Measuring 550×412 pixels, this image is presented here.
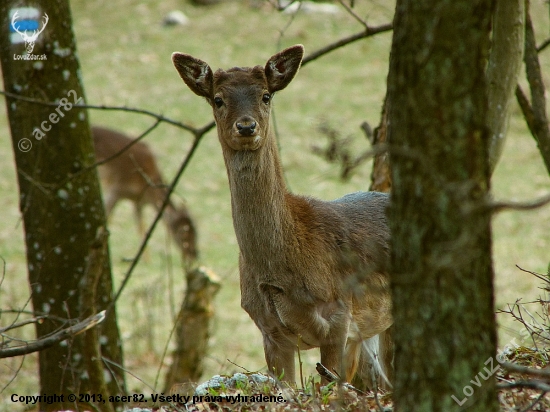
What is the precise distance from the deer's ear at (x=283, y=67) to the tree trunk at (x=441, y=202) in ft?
9.71

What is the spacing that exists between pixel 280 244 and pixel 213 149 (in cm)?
1382

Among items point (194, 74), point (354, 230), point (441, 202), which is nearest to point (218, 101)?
point (194, 74)

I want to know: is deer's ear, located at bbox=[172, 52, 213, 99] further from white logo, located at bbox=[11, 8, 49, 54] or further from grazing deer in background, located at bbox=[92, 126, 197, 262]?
grazing deer in background, located at bbox=[92, 126, 197, 262]

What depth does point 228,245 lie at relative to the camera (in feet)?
49.7

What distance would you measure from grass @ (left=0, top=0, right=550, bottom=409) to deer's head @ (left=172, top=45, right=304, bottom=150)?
9.19 ft

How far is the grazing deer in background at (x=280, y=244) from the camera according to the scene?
203 inches

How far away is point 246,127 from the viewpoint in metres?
5.13

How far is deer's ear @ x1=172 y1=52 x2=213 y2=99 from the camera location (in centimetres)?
565

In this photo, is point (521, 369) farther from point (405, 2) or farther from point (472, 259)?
point (405, 2)

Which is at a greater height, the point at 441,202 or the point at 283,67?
the point at 283,67

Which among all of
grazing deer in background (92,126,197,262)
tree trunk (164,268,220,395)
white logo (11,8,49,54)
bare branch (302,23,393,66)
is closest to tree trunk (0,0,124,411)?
white logo (11,8,49,54)

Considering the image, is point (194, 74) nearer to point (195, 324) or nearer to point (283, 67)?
point (283, 67)

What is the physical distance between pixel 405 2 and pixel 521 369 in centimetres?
134

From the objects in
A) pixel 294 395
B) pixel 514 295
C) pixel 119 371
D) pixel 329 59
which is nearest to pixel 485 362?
pixel 294 395
